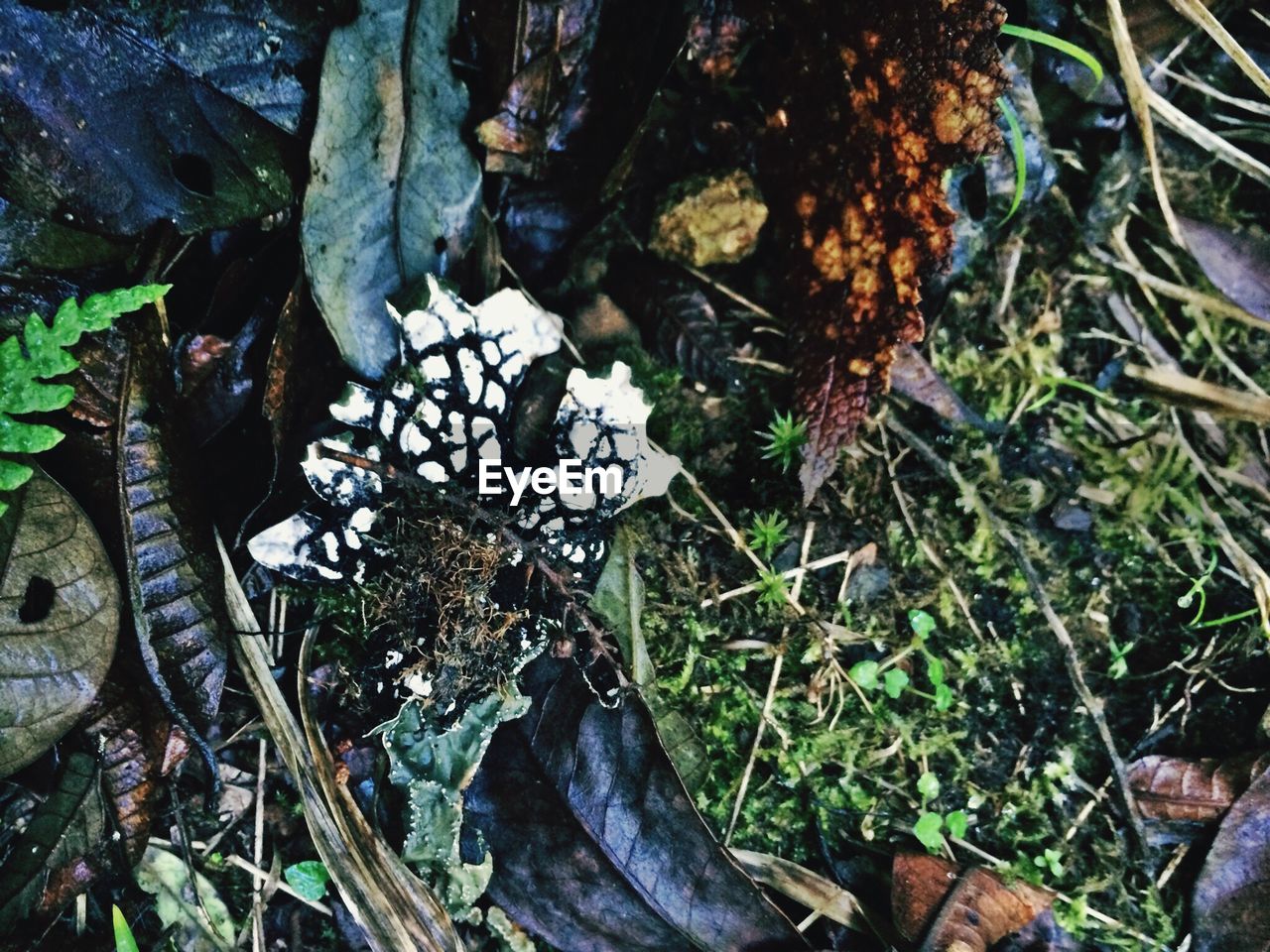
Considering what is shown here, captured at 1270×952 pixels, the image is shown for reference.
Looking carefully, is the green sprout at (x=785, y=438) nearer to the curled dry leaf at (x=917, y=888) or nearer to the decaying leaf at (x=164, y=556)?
the curled dry leaf at (x=917, y=888)

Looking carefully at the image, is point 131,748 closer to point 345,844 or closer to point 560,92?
point 345,844

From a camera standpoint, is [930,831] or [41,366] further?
[930,831]

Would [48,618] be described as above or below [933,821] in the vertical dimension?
above

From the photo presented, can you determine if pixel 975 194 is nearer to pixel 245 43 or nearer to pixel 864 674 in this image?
pixel 864 674

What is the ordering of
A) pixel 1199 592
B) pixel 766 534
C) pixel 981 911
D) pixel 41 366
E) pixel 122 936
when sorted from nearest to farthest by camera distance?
pixel 41 366
pixel 122 936
pixel 981 911
pixel 766 534
pixel 1199 592

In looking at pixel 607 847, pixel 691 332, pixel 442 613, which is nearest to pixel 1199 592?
pixel 691 332

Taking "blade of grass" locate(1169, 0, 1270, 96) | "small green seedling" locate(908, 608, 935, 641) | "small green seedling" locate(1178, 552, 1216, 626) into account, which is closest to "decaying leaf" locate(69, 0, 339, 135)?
"small green seedling" locate(908, 608, 935, 641)

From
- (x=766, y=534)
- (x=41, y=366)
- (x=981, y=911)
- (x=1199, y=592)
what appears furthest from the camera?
(x=1199, y=592)

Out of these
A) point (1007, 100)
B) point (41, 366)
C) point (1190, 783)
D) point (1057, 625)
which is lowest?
point (1190, 783)
